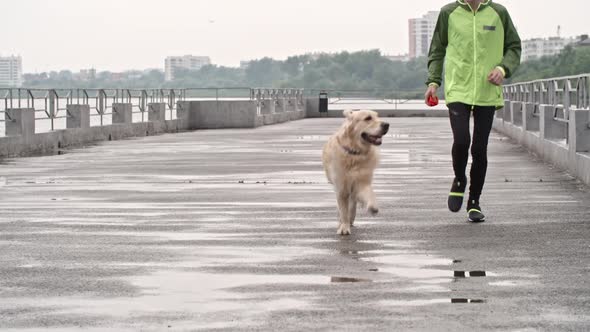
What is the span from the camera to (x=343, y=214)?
1095 centimetres

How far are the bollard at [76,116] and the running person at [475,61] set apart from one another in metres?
20.4

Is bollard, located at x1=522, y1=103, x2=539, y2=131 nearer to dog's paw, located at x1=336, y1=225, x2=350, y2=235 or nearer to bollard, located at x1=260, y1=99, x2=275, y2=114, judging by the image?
dog's paw, located at x1=336, y1=225, x2=350, y2=235

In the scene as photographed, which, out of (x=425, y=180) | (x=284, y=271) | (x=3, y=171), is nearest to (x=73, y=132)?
(x=3, y=171)

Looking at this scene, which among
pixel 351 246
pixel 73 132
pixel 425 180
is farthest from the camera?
pixel 73 132

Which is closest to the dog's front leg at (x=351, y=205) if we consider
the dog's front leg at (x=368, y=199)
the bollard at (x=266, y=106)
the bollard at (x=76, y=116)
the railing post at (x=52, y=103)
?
the dog's front leg at (x=368, y=199)

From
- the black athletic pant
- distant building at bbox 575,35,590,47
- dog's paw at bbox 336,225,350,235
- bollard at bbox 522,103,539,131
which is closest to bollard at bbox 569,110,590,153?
the black athletic pant

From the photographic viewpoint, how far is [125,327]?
675 cm

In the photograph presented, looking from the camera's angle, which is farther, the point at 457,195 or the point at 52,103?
the point at 52,103

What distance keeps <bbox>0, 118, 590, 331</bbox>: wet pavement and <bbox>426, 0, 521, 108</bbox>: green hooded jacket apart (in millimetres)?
1097

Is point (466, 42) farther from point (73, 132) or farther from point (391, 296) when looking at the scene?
point (73, 132)

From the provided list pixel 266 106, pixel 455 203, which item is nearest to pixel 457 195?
pixel 455 203

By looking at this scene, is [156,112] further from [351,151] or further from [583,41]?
[583,41]

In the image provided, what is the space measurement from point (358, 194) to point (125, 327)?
4521mm

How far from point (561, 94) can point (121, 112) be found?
1790cm
